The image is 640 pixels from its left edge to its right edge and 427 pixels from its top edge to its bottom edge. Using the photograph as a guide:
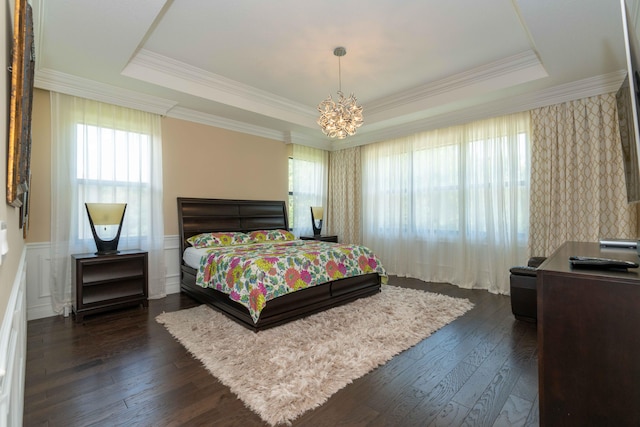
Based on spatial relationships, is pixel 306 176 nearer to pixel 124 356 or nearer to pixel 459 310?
pixel 459 310

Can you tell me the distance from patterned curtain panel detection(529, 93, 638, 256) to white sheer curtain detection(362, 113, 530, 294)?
7.9 inches

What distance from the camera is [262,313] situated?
110 inches

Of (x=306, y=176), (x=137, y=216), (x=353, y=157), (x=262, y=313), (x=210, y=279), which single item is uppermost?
(x=353, y=157)

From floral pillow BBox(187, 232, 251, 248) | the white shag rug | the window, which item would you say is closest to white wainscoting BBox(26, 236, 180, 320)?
the window

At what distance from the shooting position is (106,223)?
11.0 feet

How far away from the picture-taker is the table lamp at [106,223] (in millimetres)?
3299

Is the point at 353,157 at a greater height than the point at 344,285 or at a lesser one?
greater

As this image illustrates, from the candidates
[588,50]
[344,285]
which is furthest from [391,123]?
[344,285]

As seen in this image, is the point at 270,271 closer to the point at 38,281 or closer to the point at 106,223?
the point at 106,223

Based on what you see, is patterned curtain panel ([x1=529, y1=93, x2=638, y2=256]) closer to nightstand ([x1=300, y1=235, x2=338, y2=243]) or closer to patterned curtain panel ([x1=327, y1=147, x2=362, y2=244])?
patterned curtain panel ([x1=327, y1=147, x2=362, y2=244])

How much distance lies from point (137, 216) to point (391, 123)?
410 centimetres

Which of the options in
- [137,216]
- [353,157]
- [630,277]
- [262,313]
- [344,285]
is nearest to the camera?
[630,277]

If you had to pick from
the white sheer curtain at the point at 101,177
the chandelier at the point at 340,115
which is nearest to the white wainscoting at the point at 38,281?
the white sheer curtain at the point at 101,177

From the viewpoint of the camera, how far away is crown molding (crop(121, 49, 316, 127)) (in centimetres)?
335
